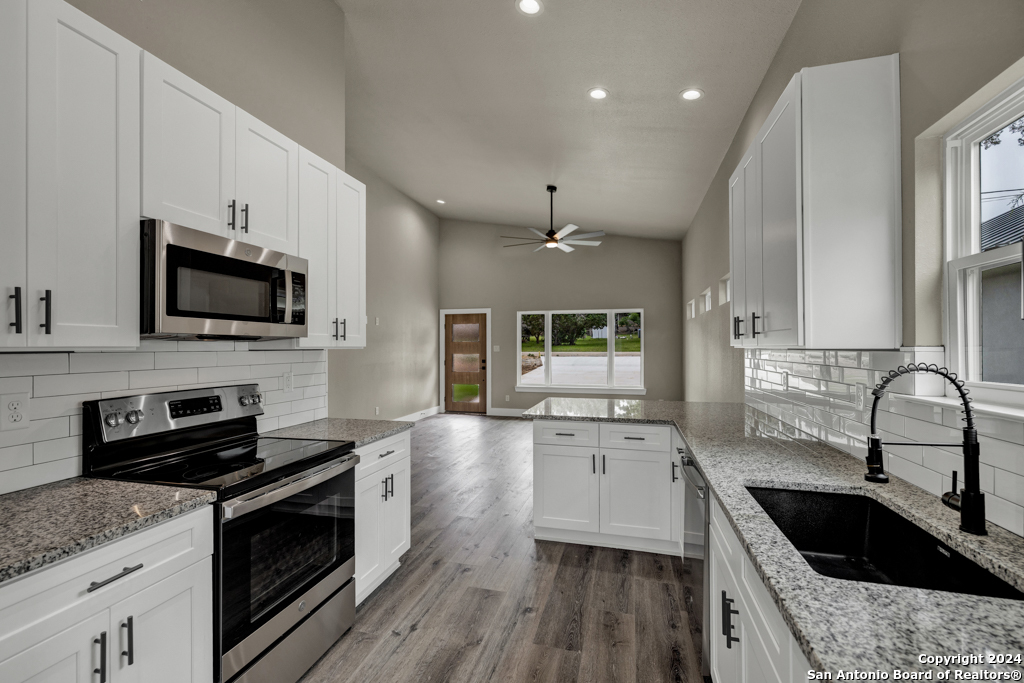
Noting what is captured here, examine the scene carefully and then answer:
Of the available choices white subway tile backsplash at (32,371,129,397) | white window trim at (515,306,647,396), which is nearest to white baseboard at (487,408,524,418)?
white window trim at (515,306,647,396)

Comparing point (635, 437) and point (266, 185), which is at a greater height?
point (266, 185)

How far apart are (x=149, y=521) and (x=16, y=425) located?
0.67 meters

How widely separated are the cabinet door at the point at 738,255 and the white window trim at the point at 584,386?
585 cm

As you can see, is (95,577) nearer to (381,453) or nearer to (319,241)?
(381,453)

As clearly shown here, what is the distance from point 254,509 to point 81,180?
1151 millimetres

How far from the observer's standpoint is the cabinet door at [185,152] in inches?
65.3

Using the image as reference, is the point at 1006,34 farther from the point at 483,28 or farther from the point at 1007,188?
the point at 483,28

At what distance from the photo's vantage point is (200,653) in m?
1.49

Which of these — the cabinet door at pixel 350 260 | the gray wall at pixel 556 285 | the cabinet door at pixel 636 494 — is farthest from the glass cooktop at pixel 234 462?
the gray wall at pixel 556 285

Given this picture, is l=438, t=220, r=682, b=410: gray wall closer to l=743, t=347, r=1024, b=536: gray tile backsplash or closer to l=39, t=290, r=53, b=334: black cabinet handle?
l=743, t=347, r=1024, b=536: gray tile backsplash

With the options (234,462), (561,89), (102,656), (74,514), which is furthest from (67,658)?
(561,89)

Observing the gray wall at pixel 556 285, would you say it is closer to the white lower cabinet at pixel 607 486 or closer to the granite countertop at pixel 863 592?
the white lower cabinet at pixel 607 486

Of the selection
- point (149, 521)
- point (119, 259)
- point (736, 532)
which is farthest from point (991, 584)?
point (119, 259)

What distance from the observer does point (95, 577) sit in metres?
1.19
